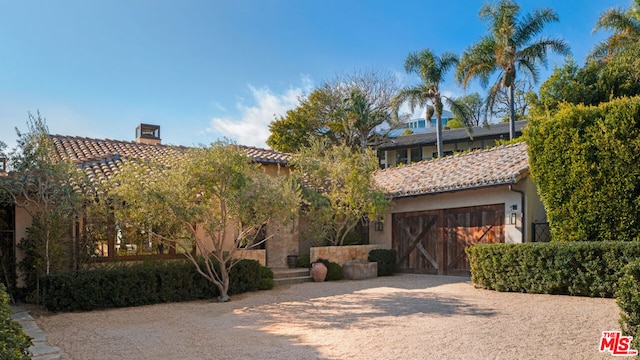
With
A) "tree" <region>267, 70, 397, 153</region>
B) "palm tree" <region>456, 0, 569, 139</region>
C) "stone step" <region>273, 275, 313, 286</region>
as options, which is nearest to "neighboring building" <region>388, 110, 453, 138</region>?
"tree" <region>267, 70, 397, 153</region>

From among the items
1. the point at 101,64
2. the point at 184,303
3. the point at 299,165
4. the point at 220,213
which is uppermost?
the point at 101,64

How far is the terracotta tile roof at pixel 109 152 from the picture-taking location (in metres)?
15.2

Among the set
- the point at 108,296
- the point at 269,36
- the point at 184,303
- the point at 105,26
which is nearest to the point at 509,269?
the point at 184,303

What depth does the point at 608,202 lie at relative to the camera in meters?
12.0

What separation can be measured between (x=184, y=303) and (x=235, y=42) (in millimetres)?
8822

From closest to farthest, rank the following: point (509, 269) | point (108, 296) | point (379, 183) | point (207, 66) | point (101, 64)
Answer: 1. point (108, 296)
2. point (509, 269)
3. point (101, 64)
4. point (207, 66)
5. point (379, 183)

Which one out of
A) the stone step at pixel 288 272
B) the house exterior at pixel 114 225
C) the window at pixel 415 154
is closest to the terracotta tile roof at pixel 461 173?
the stone step at pixel 288 272

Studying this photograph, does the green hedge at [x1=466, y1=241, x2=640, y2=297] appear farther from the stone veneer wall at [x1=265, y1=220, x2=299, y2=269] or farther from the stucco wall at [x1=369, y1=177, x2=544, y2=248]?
the stone veneer wall at [x1=265, y1=220, x2=299, y2=269]

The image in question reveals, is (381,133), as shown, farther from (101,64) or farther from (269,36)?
(101,64)

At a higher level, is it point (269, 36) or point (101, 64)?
point (269, 36)

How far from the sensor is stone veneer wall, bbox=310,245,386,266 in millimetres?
16984

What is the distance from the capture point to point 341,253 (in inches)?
686

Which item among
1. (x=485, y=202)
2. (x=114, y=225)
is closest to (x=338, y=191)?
(x=485, y=202)

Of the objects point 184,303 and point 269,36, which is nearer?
point 184,303
